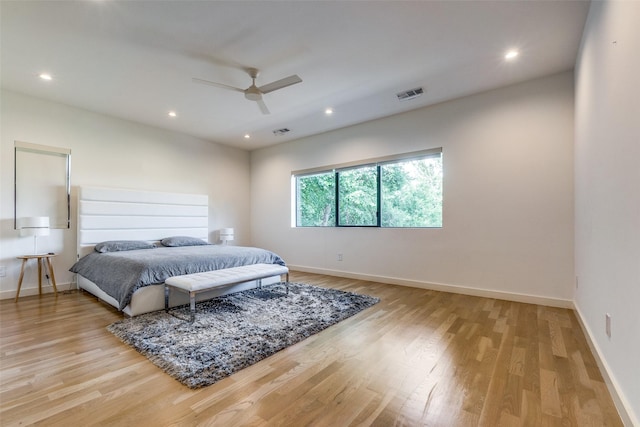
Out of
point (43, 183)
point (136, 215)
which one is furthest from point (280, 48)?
point (43, 183)

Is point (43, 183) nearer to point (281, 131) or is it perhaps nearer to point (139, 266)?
point (139, 266)

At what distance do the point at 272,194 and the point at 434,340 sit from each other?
4.67 m

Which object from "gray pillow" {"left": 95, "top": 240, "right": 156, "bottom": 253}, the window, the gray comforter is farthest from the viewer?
the window

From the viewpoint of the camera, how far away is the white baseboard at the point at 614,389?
1.37 meters

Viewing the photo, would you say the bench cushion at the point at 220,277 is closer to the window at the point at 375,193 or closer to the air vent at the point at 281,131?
the window at the point at 375,193

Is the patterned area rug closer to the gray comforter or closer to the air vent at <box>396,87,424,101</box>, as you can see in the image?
the gray comforter

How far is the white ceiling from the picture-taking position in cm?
231

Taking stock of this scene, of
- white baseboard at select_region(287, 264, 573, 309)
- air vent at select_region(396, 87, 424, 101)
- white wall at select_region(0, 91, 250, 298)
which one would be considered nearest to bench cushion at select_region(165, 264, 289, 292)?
white baseboard at select_region(287, 264, 573, 309)

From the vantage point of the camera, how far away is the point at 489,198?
3.73 meters

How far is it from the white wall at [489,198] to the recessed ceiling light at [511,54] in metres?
0.72

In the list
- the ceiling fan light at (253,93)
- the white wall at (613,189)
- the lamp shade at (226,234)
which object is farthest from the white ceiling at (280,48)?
the lamp shade at (226,234)

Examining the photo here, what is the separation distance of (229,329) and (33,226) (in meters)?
3.04

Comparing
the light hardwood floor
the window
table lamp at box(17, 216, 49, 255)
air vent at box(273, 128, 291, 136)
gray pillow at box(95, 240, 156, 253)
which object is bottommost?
the light hardwood floor

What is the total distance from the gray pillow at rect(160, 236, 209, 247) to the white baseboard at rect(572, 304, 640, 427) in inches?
202
